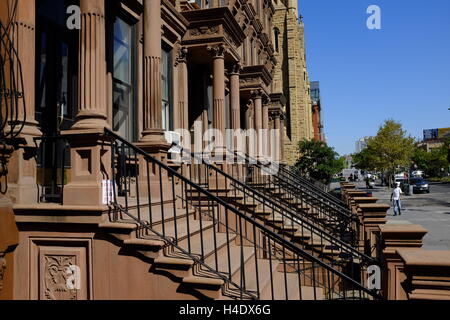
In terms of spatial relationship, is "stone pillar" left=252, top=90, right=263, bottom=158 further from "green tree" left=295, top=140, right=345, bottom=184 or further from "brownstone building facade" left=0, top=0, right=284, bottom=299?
"green tree" left=295, top=140, right=345, bottom=184

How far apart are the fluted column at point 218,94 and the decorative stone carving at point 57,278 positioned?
6.25 metres

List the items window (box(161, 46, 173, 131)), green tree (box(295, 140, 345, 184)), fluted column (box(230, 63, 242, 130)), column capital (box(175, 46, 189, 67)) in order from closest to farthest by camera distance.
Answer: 1. window (box(161, 46, 173, 131))
2. column capital (box(175, 46, 189, 67))
3. fluted column (box(230, 63, 242, 130))
4. green tree (box(295, 140, 345, 184))

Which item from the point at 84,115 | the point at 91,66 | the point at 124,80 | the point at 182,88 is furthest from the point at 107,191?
the point at 182,88

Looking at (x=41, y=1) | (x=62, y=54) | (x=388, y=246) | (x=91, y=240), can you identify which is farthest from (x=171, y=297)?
(x=41, y=1)

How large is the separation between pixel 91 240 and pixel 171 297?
1.30 m

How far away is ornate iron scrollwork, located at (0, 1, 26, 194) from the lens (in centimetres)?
490

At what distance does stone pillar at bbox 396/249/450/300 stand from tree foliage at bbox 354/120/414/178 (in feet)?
154

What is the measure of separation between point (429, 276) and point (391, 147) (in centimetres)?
4717

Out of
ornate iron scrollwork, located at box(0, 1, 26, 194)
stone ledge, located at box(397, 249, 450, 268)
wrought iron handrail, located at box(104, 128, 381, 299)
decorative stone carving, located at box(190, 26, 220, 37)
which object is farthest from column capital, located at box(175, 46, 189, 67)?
stone ledge, located at box(397, 249, 450, 268)

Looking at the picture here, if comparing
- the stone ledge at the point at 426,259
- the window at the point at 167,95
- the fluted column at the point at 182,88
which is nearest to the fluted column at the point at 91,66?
the stone ledge at the point at 426,259

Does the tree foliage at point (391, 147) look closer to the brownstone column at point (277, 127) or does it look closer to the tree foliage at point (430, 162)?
the brownstone column at point (277, 127)

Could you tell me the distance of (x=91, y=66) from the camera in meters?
5.11

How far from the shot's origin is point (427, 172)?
92.6 meters
